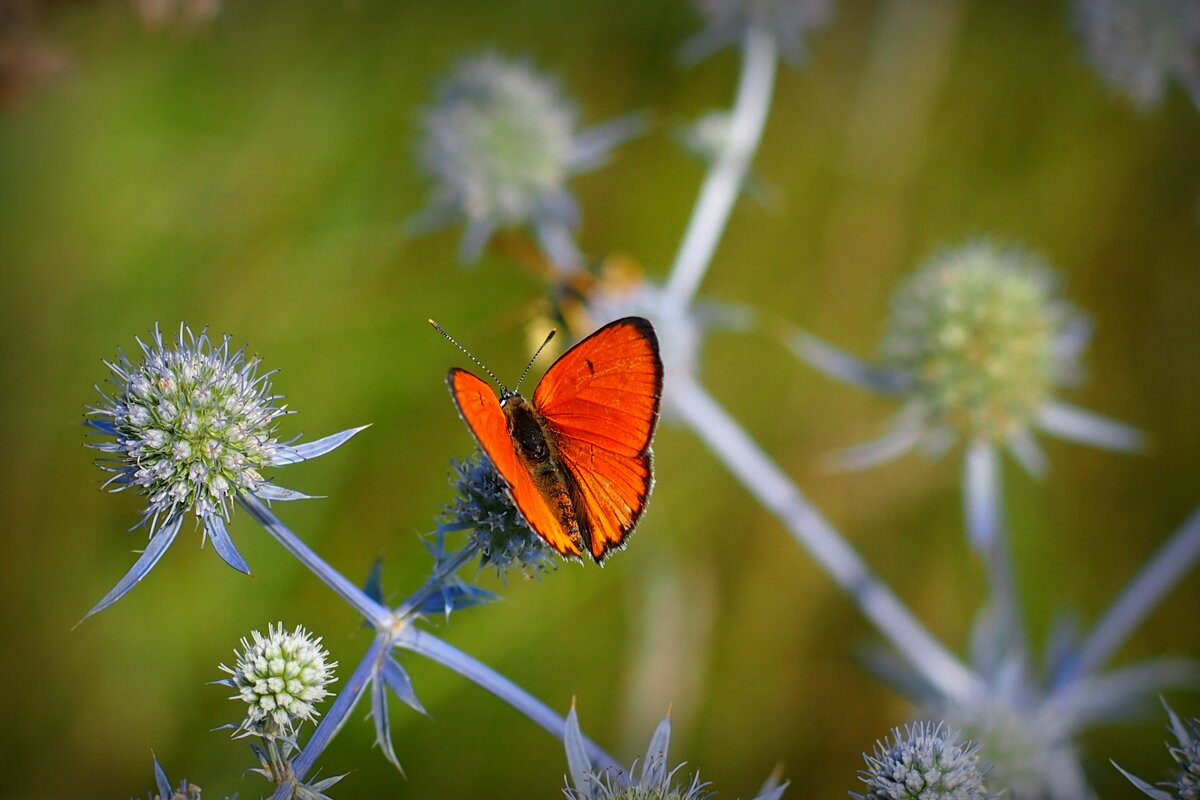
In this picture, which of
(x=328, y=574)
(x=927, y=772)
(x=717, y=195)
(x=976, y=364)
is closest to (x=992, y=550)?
(x=976, y=364)

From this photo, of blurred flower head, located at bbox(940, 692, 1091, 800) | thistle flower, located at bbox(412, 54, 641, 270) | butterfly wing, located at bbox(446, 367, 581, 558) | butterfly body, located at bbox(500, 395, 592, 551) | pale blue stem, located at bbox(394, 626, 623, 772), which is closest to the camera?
butterfly wing, located at bbox(446, 367, 581, 558)

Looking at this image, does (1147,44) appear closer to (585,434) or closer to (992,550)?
(992,550)

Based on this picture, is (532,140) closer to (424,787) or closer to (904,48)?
(904,48)

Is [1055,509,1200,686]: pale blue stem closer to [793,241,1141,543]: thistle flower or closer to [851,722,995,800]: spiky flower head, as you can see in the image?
[793,241,1141,543]: thistle flower

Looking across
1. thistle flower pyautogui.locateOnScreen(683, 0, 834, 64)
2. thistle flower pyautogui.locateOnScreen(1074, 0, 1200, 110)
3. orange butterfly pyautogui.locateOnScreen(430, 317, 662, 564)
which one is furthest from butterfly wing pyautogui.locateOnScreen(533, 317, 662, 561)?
thistle flower pyautogui.locateOnScreen(1074, 0, 1200, 110)

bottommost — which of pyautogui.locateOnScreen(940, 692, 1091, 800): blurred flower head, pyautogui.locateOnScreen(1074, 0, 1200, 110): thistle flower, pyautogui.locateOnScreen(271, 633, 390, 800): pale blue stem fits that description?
pyautogui.locateOnScreen(271, 633, 390, 800): pale blue stem
